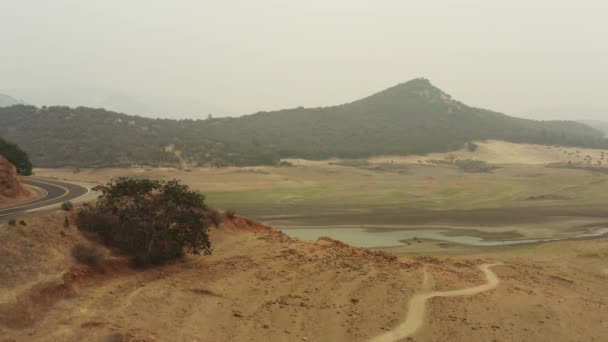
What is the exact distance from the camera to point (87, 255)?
14398 millimetres

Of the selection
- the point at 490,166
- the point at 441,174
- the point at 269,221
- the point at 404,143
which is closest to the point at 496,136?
the point at 404,143

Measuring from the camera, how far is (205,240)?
693 inches

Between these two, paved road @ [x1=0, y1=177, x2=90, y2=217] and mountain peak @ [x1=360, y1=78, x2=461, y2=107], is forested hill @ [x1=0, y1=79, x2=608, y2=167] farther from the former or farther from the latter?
paved road @ [x1=0, y1=177, x2=90, y2=217]

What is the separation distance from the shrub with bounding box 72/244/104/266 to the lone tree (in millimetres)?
1513

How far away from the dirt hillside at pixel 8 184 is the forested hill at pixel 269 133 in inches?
1950

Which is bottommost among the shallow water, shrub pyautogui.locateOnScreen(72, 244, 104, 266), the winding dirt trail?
the shallow water

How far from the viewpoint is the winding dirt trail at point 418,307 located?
41.0ft

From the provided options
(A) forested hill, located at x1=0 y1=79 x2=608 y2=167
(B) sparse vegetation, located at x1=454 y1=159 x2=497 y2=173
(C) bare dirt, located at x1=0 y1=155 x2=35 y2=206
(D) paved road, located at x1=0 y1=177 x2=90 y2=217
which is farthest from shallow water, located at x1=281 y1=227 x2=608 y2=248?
(B) sparse vegetation, located at x1=454 y1=159 x2=497 y2=173

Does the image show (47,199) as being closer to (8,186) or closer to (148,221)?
(8,186)

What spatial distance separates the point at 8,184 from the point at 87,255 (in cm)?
2004

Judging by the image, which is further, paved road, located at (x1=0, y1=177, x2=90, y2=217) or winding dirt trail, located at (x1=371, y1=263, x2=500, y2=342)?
paved road, located at (x1=0, y1=177, x2=90, y2=217)

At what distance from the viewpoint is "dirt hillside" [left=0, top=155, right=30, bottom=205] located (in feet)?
98.7

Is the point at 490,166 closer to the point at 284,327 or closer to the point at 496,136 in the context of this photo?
the point at 496,136

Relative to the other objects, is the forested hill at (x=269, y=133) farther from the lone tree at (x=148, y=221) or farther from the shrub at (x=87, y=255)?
the shrub at (x=87, y=255)
